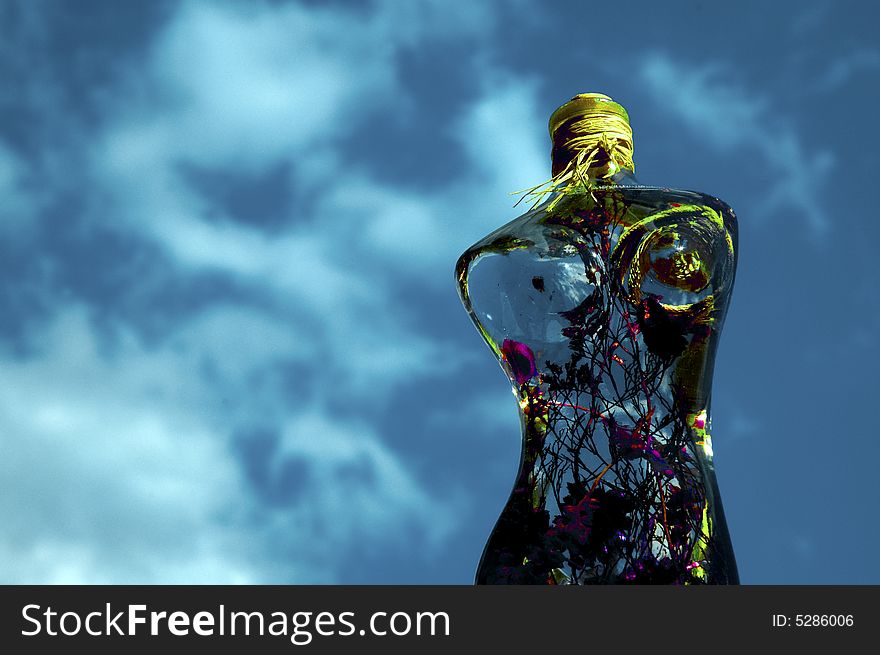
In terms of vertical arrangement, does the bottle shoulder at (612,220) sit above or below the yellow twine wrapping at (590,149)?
below

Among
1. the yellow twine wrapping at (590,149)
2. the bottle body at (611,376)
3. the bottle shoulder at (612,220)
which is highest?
the yellow twine wrapping at (590,149)

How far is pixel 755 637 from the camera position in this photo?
1.05 metres

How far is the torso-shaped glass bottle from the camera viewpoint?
124cm

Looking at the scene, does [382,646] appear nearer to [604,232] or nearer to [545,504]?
[545,504]

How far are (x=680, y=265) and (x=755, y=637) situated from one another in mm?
469

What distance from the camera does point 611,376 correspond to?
4.30 ft

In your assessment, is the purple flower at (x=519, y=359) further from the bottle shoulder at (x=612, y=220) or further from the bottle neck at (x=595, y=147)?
the bottle neck at (x=595, y=147)

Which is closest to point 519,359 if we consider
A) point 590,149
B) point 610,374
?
point 610,374

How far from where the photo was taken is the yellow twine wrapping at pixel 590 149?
1493 millimetres

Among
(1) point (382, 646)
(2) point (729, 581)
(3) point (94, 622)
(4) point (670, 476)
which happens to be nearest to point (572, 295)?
(4) point (670, 476)

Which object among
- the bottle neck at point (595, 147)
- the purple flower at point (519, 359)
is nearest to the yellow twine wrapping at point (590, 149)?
the bottle neck at point (595, 147)

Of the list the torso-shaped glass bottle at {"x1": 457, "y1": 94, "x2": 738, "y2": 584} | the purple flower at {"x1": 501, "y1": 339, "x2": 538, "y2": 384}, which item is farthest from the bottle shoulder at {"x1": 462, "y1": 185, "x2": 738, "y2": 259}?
the purple flower at {"x1": 501, "y1": 339, "x2": 538, "y2": 384}

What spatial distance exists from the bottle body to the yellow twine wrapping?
0.06 m

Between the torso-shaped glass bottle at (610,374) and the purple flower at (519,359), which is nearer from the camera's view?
the torso-shaped glass bottle at (610,374)
